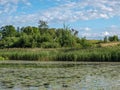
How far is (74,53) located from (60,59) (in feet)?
6.16

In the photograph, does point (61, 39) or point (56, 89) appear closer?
point (56, 89)

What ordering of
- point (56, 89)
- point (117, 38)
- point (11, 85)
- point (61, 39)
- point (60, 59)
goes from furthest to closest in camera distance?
point (117, 38), point (61, 39), point (60, 59), point (11, 85), point (56, 89)

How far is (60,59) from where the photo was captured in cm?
4569

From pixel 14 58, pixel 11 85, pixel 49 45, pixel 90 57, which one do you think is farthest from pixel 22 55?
pixel 11 85

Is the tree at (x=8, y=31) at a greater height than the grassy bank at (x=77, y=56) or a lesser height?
greater

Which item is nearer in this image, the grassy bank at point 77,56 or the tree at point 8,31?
the grassy bank at point 77,56

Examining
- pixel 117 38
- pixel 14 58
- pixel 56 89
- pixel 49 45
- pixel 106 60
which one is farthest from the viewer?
pixel 117 38

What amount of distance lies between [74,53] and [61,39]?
27330 millimetres

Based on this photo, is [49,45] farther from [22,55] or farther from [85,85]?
[85,85]

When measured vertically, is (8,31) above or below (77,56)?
above

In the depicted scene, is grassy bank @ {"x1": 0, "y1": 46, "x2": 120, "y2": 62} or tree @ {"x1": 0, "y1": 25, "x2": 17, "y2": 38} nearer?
grassy bank @ {"x1": 0, "y1": 46, "x2": 120, "y2": 62}

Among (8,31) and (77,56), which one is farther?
(8,31)

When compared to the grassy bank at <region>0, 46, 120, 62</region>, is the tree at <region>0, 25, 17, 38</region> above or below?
above

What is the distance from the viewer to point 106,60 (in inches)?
1682
